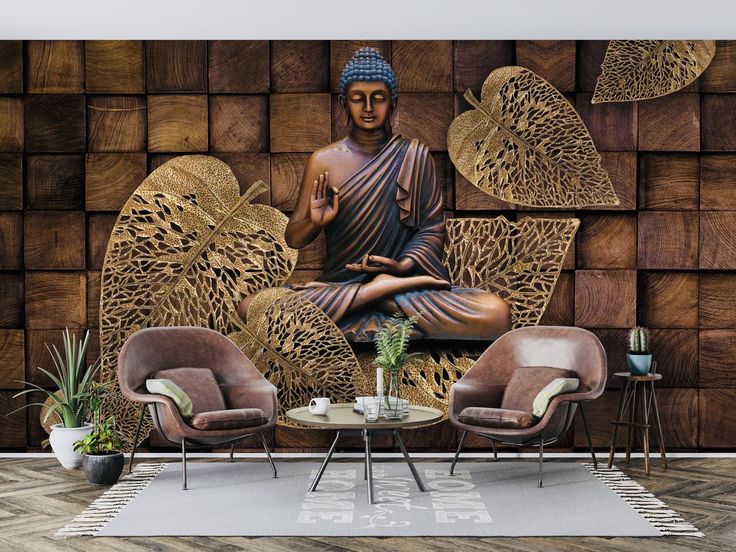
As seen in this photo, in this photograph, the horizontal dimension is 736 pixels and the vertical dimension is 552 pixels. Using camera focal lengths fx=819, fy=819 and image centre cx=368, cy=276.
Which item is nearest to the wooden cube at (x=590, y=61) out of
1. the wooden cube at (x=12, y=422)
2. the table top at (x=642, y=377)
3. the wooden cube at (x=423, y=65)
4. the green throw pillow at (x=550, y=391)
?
the wooden cube at (x=423, y=65)

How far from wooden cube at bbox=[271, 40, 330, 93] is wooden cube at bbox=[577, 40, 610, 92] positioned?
1.71m

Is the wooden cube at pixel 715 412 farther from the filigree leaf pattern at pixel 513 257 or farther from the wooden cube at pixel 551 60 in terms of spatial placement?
the wooden cube at pixel 551 60

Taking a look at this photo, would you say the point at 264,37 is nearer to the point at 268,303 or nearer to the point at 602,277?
the point at 268,303

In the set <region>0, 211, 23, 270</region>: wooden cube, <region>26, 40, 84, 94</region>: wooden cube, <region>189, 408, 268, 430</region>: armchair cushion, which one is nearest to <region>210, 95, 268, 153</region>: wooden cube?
<region>26, 40, 84, 94</region>: wooden cube

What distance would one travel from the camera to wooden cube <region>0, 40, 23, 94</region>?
5.52 meters

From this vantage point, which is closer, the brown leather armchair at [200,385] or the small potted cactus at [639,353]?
the brown leather armchair at [200,385]

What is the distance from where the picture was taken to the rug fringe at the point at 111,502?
12.3ft

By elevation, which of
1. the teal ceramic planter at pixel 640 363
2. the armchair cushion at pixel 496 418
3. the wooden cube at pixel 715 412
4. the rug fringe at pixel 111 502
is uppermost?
the teal ceramic planter at pixel 640 363

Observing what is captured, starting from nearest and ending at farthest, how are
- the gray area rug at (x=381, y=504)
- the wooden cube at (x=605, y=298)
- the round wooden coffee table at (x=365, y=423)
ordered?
the gray area rug at (x=381, y=504)
the round wooden coffee table at (x=365, y=423)
the wooden cube at (x=605, y=298)

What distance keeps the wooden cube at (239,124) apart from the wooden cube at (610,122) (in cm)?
213

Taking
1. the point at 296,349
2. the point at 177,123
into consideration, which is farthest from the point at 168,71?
the point at 296,349

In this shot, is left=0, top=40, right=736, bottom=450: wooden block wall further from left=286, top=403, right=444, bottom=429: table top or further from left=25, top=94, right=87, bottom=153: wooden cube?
left=286, top=403, right=444, bottom=429: table top

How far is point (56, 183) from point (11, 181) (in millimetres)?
303

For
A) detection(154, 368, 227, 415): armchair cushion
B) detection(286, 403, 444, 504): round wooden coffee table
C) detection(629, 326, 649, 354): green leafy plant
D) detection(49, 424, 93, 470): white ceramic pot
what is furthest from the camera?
detection(629, 326, 649, 354): green leafy plant
